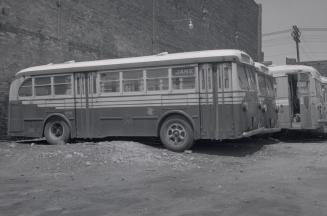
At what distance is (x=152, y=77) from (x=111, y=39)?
34.6 feet

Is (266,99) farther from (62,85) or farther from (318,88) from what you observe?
(62,85)

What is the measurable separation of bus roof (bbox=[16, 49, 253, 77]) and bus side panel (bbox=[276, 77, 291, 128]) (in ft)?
13.4

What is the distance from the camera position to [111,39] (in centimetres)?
2309

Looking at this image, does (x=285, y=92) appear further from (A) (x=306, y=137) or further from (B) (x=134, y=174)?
(B) (x=134, y=174)

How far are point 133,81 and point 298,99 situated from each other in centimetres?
672

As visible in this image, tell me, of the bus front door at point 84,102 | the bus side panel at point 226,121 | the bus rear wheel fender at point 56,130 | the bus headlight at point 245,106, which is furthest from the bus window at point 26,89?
the bus headlight at point 245,106

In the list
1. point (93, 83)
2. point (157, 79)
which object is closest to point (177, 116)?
point (157, 79)

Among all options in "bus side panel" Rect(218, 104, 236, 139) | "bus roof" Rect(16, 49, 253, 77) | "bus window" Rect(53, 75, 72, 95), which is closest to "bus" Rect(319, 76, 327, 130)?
"bus roof" Rect(16, 49, 253, 77)

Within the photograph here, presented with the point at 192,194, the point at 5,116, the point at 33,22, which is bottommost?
the point at 192,194

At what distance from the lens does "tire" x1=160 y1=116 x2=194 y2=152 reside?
1249 centimetres

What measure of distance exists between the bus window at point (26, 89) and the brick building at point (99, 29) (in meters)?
1.66

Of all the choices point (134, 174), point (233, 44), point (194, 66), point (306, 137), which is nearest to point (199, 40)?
point (233, 44)

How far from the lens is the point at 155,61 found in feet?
42.5

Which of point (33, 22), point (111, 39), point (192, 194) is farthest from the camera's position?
point (111, 39)
